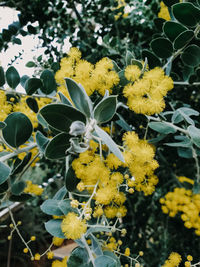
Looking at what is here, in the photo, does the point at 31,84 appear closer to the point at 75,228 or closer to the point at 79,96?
the point at 79,96

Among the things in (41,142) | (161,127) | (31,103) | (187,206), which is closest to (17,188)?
(41,142)

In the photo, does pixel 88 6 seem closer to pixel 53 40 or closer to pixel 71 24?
pixel 71 24

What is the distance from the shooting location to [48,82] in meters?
1.07

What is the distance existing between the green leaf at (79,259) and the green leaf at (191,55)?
35.6 inches

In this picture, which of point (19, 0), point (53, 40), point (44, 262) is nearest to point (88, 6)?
point (53, 40)

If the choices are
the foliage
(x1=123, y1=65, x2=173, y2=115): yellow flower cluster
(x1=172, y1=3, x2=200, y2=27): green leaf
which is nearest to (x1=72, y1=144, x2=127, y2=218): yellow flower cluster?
the foliage

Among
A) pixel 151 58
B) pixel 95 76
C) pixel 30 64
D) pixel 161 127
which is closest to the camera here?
pixel 95 76

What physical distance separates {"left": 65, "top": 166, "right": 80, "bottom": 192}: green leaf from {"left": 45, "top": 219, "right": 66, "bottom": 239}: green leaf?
128 mm

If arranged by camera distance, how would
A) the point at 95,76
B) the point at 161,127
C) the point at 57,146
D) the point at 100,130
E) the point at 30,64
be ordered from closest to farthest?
the point at 100,130 < the point at 57,146 < the point at 95,76 < the point at 161,127 < the point at 30,64

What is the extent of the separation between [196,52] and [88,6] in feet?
3.69

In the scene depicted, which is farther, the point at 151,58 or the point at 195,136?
the point at 151,58

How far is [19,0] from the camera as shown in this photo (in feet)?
5.49

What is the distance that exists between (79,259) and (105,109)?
0.51 m

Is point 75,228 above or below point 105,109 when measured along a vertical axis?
below
